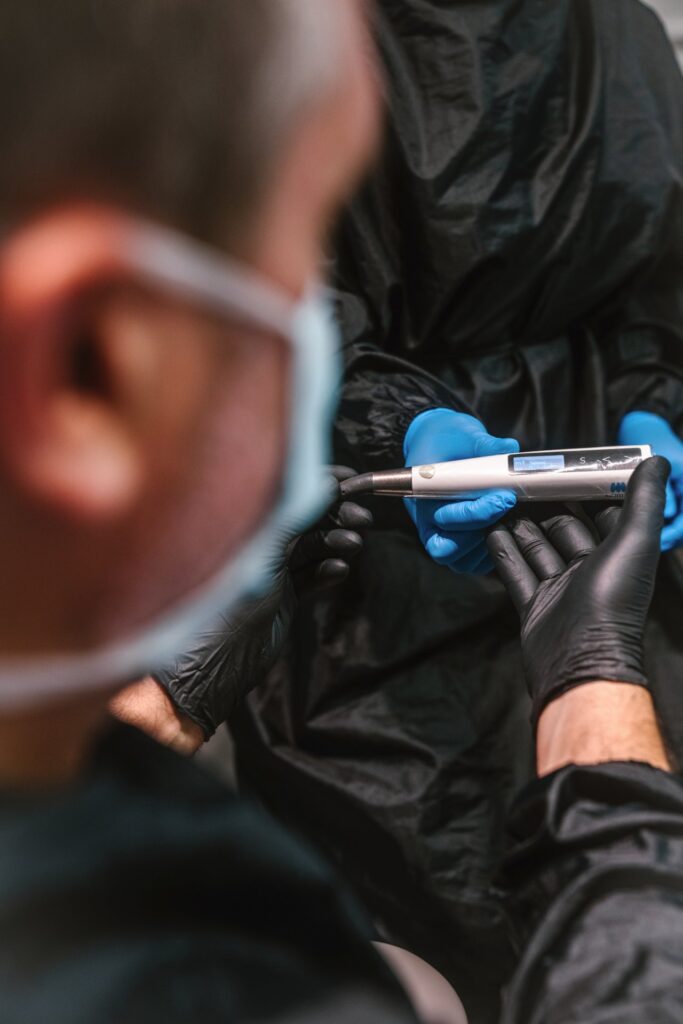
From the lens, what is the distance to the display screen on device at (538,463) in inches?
30.1

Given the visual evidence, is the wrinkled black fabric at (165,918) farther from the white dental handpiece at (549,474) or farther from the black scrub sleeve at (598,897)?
the white dental handpiece at (549,474)

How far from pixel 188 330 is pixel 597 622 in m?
0.47

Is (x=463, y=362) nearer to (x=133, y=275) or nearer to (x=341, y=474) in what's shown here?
(x=341, y=474)

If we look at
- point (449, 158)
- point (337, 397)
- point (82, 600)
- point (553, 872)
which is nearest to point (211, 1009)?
point (82, 600)

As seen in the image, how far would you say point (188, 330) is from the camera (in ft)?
0.96

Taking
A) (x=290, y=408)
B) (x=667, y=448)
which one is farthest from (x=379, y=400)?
(x=290, y=408)

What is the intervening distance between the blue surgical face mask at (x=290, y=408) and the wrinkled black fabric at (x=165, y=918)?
6 centimetres

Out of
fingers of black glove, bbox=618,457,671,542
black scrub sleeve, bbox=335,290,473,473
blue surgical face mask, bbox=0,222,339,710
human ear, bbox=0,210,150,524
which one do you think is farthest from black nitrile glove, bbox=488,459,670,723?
human ear, bbox=0,210,150,524

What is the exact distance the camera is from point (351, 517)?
32.9 inches

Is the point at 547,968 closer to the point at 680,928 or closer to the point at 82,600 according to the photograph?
the point at 680,928

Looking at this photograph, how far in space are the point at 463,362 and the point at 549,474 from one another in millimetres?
277

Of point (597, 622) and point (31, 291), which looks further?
point (597, 622)

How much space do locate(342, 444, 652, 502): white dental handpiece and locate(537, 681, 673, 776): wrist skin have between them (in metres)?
0.22

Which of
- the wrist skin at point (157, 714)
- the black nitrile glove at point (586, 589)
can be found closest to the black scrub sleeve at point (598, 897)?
the black nitrile glove at point (586, 589)
